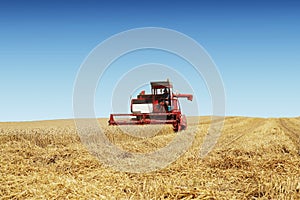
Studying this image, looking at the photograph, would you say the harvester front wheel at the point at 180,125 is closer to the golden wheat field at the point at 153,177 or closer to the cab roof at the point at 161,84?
the cab roof at the point at 161,84

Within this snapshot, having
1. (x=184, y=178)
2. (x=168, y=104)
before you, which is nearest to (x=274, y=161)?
(x=184, y=178)

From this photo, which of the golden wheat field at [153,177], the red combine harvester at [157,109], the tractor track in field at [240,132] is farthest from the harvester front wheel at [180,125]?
the golden wheat field at [153,177]

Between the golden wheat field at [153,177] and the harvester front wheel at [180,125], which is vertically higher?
the harvester front wheel at [180,125]

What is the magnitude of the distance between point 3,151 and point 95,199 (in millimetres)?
6746

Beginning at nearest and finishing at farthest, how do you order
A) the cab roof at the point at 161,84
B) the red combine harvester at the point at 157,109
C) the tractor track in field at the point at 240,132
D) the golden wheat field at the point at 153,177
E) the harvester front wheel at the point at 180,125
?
1. the golden wheat field at the point at 153,177
2. the tractor track in field at the point at 240,132
3. the red combine harvester at the point at 157,109
4. the harvester front wheel at the point at 180,125
5. the cab roof at the point at 161,84

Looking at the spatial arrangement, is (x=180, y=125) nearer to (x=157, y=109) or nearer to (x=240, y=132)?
(x=157, y=109)

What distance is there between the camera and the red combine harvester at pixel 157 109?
55.8ft

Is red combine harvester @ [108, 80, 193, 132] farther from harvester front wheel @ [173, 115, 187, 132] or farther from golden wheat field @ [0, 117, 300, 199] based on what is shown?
golden wheat field @ [0, 117, 300, 199]

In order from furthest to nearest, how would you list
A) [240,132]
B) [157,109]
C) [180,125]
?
[240,132] → [157,109] → [180,125]

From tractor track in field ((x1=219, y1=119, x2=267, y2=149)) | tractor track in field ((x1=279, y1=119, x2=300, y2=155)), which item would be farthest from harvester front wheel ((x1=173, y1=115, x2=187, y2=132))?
tractor track in field ((x1=279, y1=119, x2=300, y2=155))

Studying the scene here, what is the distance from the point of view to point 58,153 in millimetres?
9727

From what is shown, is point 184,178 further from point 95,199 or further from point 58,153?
point 58,153

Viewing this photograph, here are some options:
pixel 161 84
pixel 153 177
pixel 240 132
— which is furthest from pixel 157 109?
pixel 153 177

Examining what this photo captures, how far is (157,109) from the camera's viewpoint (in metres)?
18.0
